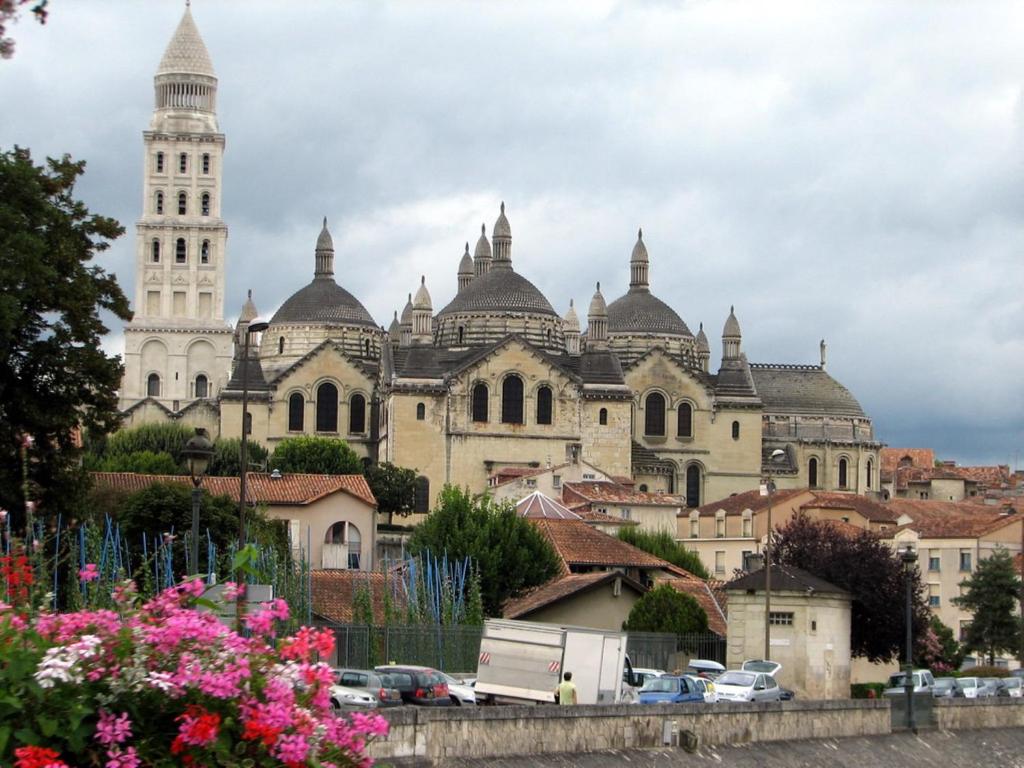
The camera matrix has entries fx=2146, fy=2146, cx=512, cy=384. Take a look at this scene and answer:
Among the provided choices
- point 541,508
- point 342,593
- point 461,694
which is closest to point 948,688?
point 461,694

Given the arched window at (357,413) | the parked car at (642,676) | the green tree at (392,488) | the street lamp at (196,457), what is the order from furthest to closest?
the arched window at (357,413), the green tree at (392,488), the parked car at (642,676), the street lamp at (196,457)

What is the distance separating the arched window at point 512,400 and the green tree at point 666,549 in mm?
28795

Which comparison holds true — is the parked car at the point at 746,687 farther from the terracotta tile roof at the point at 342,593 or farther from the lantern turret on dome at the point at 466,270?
the lantern turret on dome at the point at 466,270

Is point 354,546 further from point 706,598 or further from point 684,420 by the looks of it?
point 684,420

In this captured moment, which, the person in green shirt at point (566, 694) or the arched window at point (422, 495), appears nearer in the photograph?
the person in green shirt at point (566, 694)

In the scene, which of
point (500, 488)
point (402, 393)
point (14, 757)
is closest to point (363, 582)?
point (14, 757)

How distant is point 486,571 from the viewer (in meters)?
58.9

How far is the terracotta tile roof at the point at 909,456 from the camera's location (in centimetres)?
17412

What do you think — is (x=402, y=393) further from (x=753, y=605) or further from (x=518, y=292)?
(x=753, y=605)

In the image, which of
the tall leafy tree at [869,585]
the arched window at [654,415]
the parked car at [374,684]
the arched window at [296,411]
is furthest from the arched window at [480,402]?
the parked car at [374,684]

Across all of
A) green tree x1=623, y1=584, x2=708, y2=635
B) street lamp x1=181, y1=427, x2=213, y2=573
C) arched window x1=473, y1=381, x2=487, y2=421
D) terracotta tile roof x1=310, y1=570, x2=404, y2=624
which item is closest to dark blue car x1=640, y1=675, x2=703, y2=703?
street lamp x1=181, y1=427, x2=213, y2=573

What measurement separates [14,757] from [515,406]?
101543mm

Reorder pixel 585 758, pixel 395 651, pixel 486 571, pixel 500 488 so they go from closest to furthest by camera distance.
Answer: pixel 585 758, pixel 395 651, pixel 486 571, pixel 500 488

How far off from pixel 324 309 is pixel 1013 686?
3515 inches
